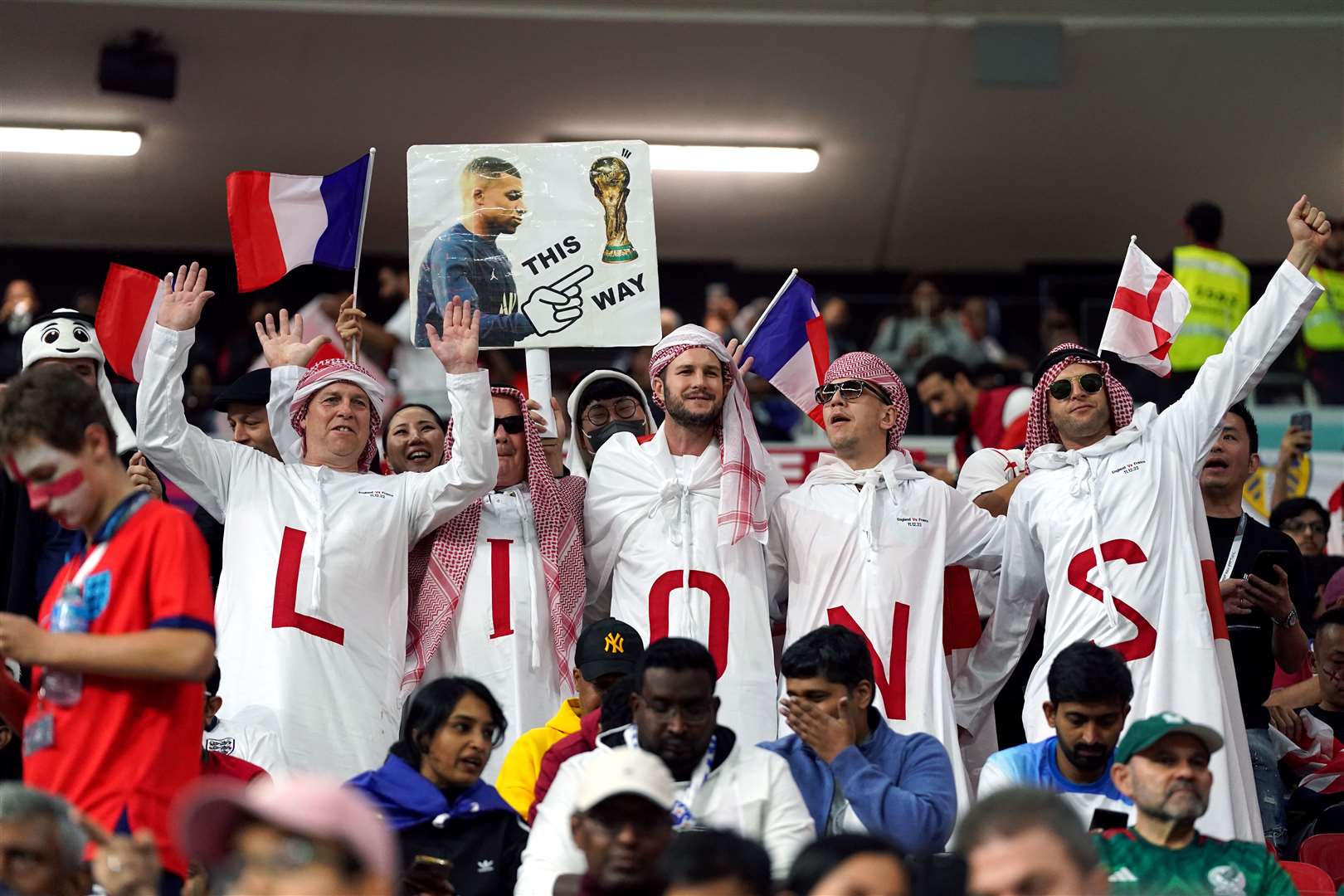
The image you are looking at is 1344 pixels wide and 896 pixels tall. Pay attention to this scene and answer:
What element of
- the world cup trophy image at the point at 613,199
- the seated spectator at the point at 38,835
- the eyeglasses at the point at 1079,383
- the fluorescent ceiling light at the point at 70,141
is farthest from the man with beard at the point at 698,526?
the fluorescent ceiling light at the point at 70,141

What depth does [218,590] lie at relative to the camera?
19.7 feet

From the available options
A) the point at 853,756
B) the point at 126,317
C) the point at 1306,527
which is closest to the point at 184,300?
the point at 126,317

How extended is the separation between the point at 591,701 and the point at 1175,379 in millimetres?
5467

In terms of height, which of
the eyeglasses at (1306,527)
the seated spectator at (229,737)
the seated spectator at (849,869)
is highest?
the eyeglasses at (1306,527)

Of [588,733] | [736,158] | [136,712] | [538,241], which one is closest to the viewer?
[136,712]

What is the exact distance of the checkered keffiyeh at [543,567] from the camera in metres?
6.16

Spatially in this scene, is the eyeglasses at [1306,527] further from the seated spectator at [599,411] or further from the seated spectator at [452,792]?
the seated spectator at [452,792]

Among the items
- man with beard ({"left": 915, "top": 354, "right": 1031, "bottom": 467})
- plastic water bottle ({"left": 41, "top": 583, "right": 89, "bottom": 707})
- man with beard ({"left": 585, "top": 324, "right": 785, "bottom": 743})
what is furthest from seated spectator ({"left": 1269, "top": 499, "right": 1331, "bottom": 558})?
plastic water bottle ({"left": 41, "top": 583, "right": 89, "bottom": 707})

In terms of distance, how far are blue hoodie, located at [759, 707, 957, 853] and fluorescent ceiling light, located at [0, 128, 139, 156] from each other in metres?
10.4

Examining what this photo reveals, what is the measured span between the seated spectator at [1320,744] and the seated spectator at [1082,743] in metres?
1.41

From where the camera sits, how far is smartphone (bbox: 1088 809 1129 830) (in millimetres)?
4875

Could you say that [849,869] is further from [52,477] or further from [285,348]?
[285,348]

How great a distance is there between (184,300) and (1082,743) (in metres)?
3.09

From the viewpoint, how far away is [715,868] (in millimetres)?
3547
